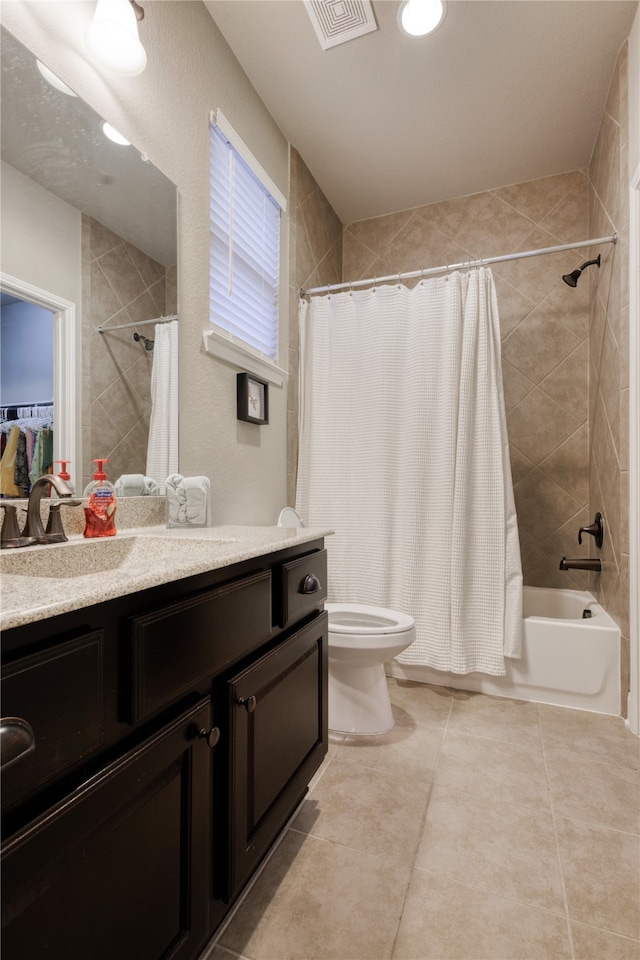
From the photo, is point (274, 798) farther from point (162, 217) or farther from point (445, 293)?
point (445, 293)

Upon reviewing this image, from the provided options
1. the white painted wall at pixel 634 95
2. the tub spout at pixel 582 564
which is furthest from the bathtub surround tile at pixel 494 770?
the white painted wall at pixel 634 95

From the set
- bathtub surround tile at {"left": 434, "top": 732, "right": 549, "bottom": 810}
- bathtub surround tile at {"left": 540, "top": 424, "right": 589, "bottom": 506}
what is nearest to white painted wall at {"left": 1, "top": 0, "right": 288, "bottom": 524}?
bathtub surround tile at {"left": 434, "top": 732, "right": 549, "bottom": 810}

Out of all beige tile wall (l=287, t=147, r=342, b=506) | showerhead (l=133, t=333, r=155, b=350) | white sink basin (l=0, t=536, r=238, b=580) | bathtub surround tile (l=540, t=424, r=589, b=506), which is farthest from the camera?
bathtub surround tile (l=540, t=424, r=589, b=506)

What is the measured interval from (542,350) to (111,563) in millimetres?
2582

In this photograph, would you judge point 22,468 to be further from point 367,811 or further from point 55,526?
point 367,811

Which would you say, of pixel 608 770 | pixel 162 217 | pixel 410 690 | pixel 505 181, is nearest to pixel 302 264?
pixel 162 217

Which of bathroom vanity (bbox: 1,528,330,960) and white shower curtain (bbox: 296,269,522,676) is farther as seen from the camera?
white shower curtain (bbox: 296,269,522,676)

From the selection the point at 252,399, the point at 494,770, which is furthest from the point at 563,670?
the point at 252,399

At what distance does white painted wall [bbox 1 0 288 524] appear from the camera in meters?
1.22

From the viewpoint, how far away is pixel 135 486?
143 cm

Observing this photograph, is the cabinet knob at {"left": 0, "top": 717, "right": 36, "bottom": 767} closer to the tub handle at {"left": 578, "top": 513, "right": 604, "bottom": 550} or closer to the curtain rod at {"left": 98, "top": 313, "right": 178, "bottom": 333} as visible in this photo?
the curtain rod at {"left": 98, "top": 313, "right": 178, "bottom": 333}

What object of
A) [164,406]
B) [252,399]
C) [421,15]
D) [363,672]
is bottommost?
[363,672]

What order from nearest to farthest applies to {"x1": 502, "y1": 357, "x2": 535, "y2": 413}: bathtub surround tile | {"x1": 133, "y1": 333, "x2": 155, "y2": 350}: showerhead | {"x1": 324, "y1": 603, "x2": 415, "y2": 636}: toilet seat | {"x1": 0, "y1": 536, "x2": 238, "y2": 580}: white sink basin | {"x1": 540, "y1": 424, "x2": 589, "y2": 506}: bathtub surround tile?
1. {"x1": 0, "y1": 536, "x2": 238, "y2": 580}: white sink basin
2. {"x1": 133, "y1": 333, "x2": 155, "y2": 350}: showerhead
3. {"x1": 324, "y1": 603, "x2": 415, "y2": 636}: toilet seat
4. {"x1": 540, "y1": 424, "x2": 589, "y2": 506}: bathtub surround tile
5. {"x1": 502, "y1": 357, "x2": 535, "y2": 413}: bathtub surround tile

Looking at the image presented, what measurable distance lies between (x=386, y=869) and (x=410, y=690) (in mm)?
1063
